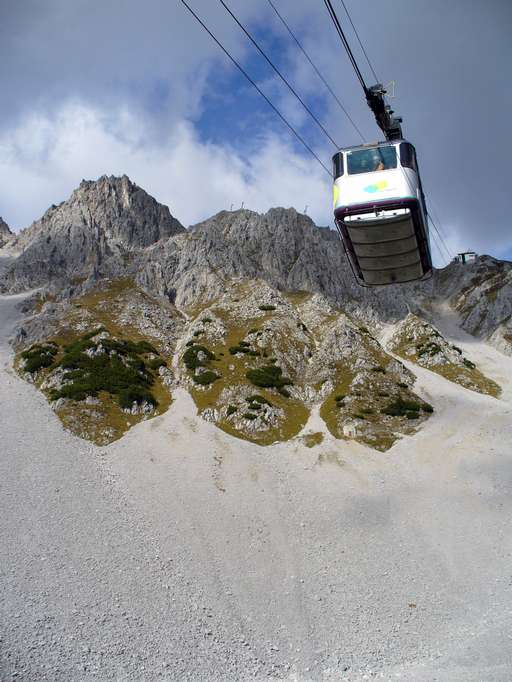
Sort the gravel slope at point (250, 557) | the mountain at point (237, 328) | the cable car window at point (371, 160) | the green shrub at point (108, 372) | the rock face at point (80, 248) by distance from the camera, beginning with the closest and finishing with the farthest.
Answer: the cable car window at point (371, 160), the gravel slope at point (250, 557), the green shrub at point (108, 372), the mountain at point (237, 328), the rock face at point (80, 248)

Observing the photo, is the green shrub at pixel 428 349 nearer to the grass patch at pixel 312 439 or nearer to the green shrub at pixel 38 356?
the grass patch at pixel 312 439

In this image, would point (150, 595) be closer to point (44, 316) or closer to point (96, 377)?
point (96, 377)

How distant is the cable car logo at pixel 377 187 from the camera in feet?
89.4

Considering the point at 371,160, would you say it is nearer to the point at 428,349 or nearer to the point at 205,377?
the point at 205,377

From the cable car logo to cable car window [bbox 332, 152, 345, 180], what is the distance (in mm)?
2265

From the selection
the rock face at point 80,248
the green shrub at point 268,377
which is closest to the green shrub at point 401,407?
the green shrub at point 268,377

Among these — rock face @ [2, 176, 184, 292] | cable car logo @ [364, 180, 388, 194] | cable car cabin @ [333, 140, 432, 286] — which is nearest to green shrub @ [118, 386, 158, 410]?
cable car cabin @ [333, 140, 432, 286]

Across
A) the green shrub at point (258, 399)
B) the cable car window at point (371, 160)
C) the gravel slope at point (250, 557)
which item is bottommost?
the gravel slope at point (250, 557)

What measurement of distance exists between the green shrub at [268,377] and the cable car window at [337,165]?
58907 millimetres

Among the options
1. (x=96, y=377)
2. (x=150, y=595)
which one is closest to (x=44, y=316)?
(x=96, y=377)

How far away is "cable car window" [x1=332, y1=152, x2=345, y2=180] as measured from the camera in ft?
94.7

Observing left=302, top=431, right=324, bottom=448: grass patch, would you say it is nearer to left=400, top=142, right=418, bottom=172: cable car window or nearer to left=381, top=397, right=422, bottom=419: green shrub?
left=381, top=397, right=422, bottom=419: green shrub

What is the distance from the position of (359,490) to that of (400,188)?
135 feet

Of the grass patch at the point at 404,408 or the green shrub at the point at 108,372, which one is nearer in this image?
the green shrub at the point at 108,372
